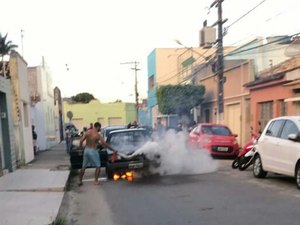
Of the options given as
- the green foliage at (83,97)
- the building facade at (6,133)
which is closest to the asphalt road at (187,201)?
the building facade at (6,133)

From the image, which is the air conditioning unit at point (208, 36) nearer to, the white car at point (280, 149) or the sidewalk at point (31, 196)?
the sidewalk at point (31, 196)

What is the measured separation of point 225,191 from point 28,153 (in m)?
12.5

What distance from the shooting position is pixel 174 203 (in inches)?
383

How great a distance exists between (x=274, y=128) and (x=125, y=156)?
4272 mm

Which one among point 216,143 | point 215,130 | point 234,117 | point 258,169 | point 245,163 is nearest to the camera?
point 258,169

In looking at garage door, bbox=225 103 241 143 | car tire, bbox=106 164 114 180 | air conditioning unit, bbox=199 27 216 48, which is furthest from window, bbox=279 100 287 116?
car tire, bbox=106 164 114 180

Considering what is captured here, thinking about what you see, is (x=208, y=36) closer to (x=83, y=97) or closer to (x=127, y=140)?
(x=127, y=140)

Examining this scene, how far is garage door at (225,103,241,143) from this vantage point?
28841mm

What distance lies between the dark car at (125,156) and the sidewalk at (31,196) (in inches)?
51.4

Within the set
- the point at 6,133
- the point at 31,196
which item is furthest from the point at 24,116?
the point at 31,196

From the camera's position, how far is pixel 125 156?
13.8m

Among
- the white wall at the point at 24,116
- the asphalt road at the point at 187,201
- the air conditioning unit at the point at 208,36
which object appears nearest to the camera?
the asphalt road at the point at 187,201

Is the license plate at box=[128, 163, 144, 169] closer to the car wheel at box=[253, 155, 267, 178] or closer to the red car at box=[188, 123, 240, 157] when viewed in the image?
the car wheel at box=[253, 155, 267, 178]

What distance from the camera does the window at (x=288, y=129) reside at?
1152cm
